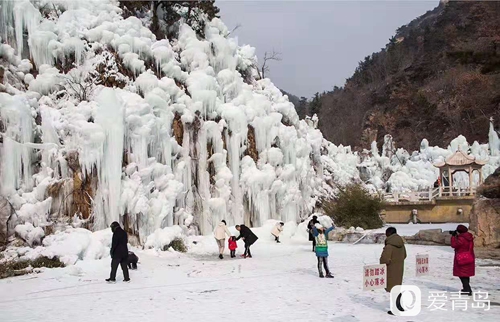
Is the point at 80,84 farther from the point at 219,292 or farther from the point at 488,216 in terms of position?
the point at 488,216

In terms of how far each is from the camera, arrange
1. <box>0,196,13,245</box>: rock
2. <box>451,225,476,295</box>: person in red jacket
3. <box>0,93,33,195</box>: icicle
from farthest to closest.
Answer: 1. <box>0,93,33,195</box>: icicle
2. <box>0,196,13,245</box>: rock
3. <box>451,225,476,295</box>: person in red jacket

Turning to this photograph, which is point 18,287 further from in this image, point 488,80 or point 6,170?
point 488,80

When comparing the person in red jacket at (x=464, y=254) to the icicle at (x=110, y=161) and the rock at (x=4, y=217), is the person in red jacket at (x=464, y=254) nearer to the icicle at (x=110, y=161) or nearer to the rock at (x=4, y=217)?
the icicle at (x=110, y=161)

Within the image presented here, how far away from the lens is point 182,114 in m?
16.3

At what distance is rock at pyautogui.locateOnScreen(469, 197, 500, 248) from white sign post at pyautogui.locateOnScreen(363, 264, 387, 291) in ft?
23.3

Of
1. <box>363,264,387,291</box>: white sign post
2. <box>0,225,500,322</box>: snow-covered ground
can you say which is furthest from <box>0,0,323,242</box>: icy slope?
<box>363,264,387,291</box>: white sign post

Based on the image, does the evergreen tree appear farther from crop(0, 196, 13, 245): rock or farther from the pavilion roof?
A: the pavilion roof

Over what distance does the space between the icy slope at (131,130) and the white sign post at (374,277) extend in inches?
324

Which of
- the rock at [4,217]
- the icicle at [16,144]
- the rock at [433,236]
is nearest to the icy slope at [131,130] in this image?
the icicle at [16,144]

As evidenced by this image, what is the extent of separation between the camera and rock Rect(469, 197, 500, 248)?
38.9 feet

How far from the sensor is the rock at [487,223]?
11852 mm

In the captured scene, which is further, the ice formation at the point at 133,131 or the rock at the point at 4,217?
the ice formation at the point at 133,131

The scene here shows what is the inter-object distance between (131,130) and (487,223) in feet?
32.5

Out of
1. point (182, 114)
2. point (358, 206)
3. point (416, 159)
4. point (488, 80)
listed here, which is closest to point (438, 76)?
point (488, 80)
